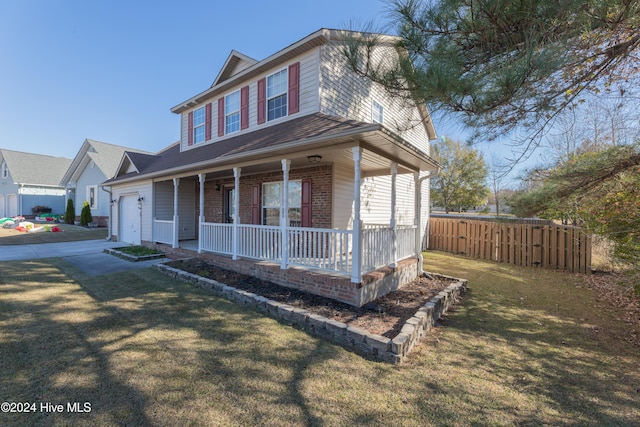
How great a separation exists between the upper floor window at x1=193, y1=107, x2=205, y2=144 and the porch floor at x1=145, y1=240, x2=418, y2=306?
20.1 feet

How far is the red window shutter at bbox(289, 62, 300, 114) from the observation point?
319 inches

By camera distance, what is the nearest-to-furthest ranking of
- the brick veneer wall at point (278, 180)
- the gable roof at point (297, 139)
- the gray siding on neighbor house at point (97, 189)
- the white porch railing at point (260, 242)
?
the gable roof at point (297, 139), the white porch railing at point (260, 242), the brick veneer wall at point (278, 180), the gray siding on neighbor house at point (97, 189)

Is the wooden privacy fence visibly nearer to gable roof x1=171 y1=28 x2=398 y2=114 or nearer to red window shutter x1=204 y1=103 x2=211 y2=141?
gable roof x1=171 y1=28 x2=398 y2=114

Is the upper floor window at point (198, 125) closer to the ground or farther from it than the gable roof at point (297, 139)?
farther from it

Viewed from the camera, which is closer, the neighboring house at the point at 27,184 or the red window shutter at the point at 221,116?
the red window shutter at the point at 221,116

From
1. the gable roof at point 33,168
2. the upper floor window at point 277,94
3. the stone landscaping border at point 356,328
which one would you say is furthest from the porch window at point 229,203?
the gable roof at point 33,168

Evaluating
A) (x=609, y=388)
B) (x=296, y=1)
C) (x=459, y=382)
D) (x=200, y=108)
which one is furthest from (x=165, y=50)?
(x=609, y=388)

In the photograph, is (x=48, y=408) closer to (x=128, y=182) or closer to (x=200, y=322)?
(x=200, y=322)

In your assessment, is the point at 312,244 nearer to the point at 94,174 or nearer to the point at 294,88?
the point at 294,88

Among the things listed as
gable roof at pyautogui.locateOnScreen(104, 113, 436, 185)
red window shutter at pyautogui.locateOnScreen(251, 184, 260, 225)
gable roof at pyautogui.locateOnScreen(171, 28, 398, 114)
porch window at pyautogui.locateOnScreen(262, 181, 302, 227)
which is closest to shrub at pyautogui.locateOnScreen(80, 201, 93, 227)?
gable roof at pyautogui.locateOnScreen(171, 28, 398, 114)

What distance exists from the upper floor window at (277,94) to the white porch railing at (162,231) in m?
5.70

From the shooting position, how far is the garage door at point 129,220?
12.6 meters

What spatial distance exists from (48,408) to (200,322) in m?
2.17

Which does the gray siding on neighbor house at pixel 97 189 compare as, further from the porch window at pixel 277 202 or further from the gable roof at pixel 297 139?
the porch window at pixel 277 202
